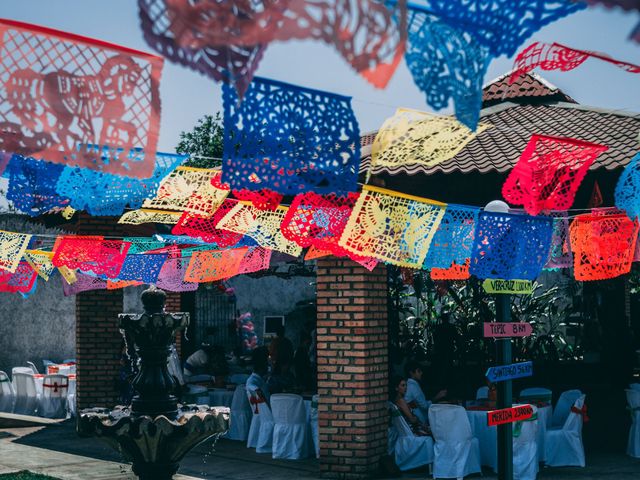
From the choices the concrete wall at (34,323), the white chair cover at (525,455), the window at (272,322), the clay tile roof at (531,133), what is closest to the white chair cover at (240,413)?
the clay tile roof at (531,133)

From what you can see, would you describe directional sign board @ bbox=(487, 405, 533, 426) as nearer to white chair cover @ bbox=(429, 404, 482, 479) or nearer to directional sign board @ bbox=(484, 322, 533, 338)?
directional sign board @ bbox=(484, 322, 533, 338)

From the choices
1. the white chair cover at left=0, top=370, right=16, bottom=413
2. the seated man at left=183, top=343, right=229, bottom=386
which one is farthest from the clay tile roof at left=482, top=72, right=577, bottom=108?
the white chair cover at left=0, top=370, right=16, bottom=413

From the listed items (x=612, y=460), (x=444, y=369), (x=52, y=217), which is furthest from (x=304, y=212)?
(x=444, y=369)

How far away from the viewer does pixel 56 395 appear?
16141 mm

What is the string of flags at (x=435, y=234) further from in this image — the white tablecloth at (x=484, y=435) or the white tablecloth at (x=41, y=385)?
the white tablecloth at (x=41, y=385)

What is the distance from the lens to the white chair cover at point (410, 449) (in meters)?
Result: 10.4

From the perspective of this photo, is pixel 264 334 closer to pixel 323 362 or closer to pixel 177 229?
pixel 323 362

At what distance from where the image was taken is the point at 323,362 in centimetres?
1035

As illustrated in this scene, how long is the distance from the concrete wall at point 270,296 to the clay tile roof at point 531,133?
1133cm

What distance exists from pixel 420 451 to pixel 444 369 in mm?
5414

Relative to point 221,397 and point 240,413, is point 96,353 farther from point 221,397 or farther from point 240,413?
point 240,413

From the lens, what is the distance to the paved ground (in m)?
10.4

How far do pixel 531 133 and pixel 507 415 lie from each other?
6467 millimetres

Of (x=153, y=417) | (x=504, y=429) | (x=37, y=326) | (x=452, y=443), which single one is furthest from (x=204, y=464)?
(x=37, y=326)
